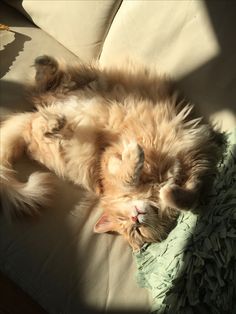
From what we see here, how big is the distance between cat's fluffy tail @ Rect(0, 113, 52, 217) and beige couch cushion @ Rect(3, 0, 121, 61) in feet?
1.58

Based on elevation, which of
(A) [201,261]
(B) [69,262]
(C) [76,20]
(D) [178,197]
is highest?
(C) [76,20]

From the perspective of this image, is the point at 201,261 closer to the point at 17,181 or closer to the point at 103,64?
the point at 17,181

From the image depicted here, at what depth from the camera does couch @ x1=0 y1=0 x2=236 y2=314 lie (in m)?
1.36

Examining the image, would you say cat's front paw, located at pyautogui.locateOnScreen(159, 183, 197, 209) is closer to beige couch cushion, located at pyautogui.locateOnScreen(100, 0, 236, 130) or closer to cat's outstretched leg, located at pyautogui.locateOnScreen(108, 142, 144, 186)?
cat's outstretched leg, located at pyautogui.locateOnScreen(108, 142, 144, 186)

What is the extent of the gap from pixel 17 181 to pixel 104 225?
1.21 feet

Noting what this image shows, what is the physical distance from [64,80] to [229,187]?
0.81m

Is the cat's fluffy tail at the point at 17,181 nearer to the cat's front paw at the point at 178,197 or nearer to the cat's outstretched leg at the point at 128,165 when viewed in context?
the cat's outstretched leg at the point at 128,165

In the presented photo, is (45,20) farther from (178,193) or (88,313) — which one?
(88,313)

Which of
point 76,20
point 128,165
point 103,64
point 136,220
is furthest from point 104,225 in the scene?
point 76,20

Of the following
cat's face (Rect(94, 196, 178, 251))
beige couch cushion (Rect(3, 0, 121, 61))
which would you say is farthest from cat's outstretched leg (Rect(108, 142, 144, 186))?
beige couch cushion (Rect(3, 0, 121, 61))

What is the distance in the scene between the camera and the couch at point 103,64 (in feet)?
4.45

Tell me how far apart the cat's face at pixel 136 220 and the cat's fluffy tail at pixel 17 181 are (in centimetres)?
25

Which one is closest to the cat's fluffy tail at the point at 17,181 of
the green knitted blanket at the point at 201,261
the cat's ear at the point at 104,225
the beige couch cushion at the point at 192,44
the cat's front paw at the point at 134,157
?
the cat's ear at the point at 104,225

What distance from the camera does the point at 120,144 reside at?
159cm
